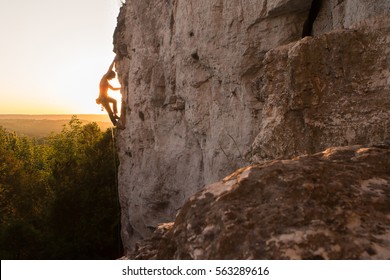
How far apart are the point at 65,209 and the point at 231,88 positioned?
13360 mm

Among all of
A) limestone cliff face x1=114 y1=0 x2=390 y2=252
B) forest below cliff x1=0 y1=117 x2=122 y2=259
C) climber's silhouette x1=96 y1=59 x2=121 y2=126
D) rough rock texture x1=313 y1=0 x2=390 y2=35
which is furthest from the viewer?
climber's silhouette x1=96 y1=59 x2=121 y2=126

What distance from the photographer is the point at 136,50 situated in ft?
53.3

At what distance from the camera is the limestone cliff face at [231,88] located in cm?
473

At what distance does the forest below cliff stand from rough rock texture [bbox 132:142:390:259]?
1522cm

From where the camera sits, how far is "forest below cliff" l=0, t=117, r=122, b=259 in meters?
17.1

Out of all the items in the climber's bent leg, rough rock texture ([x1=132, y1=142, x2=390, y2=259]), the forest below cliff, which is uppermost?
the climber's bent leg

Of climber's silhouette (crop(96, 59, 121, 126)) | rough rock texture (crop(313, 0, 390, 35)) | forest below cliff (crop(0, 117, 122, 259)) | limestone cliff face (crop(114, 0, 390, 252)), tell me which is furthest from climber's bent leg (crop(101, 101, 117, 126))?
rough rock texture (crop(313, 0, 390, 35))

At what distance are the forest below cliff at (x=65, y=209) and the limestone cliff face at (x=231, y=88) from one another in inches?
85.0

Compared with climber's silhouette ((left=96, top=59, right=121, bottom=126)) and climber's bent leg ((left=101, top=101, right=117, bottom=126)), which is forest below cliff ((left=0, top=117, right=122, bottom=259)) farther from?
climber's silhouette ((left=96, top=59, right=121, bottom=126))

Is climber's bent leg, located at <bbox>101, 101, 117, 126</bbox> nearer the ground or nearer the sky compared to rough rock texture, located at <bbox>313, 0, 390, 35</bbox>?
nearer the ground

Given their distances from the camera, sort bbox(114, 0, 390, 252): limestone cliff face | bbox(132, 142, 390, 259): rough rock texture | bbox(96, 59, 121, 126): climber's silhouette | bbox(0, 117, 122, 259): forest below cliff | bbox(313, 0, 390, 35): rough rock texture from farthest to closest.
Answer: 1. bbox(96, 59, 121, 126): climber's silhouette
2. bbox(0, 117, 122, 259): forest below cliff
3. bbox(313, 0, 390, 35): rough rock texture
4. bbox(114, 0, 390, 252): limestone cliff face
5. bbox(132, 142, 390, 259): rough rock texture

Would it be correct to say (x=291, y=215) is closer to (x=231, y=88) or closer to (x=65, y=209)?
(x=231, y=88)

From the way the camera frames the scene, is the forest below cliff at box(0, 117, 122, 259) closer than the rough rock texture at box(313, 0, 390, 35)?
No

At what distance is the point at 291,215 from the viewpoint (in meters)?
2.30
